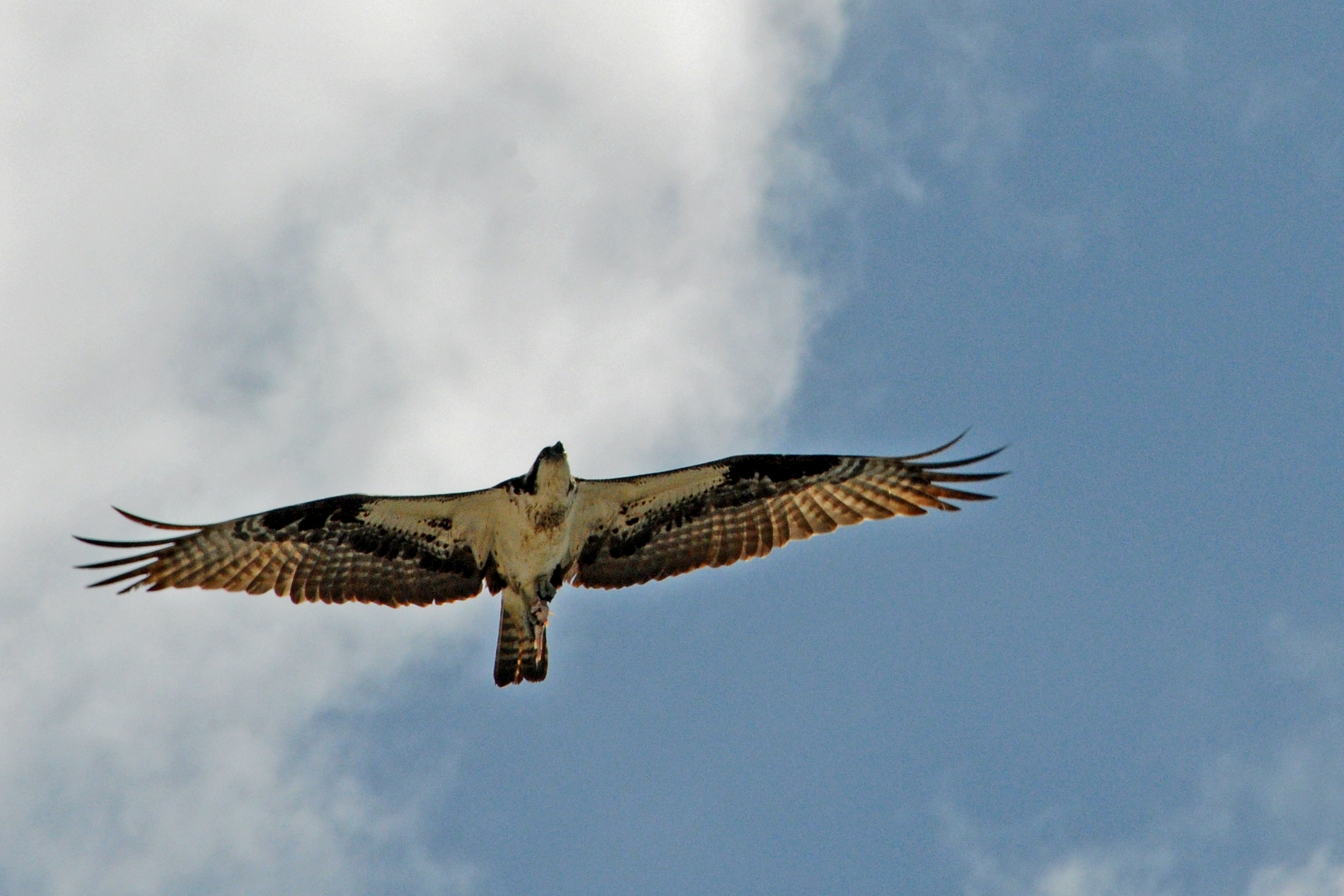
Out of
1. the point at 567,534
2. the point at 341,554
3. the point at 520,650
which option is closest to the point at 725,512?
the point at 567,534

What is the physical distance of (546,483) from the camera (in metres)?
16.8

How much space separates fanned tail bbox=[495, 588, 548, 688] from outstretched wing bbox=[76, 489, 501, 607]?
68 cm

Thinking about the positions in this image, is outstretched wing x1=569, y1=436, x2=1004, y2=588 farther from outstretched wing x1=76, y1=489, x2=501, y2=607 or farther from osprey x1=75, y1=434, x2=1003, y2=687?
outstretched wing x1=76, y1=489, x2=501, y2=607

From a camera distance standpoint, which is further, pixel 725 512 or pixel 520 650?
pixel 725 512

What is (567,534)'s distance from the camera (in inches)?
680

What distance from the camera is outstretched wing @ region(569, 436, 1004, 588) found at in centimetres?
1750

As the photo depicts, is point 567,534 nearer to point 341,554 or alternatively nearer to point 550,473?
point 550,473

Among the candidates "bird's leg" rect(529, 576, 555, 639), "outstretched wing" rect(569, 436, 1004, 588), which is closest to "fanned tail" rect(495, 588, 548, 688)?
"bird's leg" rect(529, 576, 555, 639)

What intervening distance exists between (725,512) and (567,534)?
1.69 m

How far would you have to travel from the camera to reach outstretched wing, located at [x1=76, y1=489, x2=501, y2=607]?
17469 millimetres

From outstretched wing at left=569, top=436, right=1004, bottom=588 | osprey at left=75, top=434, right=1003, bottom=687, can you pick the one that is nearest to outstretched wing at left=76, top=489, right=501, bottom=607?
osprey at left=75, top=434, right=1003, bottom=687

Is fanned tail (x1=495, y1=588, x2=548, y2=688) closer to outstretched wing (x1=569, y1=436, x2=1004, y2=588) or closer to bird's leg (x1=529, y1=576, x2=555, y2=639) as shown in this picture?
bird's leg (x1=529, y1=576, x2=555, y2=639)

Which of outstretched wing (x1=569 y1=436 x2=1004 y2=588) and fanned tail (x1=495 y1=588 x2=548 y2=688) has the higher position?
outstretched wing (x1=569 y1=436 x2=1004 y2=588)

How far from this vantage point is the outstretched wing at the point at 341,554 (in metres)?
17.5
